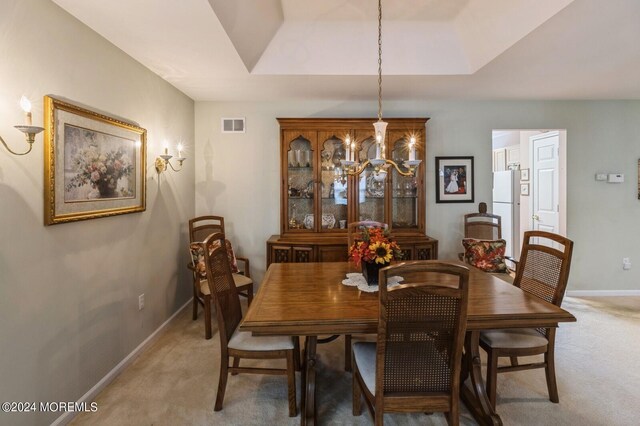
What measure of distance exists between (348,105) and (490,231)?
234 centimetres

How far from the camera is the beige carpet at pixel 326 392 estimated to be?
76.5 inches

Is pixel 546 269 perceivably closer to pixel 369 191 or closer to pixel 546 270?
pixel 546 270

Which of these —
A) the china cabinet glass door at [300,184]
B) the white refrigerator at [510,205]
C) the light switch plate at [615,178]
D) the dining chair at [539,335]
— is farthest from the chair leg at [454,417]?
the white refrigerator at [510,205]

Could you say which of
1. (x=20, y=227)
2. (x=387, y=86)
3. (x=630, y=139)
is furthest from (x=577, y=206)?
(x=20, y=227)

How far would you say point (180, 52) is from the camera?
253cm

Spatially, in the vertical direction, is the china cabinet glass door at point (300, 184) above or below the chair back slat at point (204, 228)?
above

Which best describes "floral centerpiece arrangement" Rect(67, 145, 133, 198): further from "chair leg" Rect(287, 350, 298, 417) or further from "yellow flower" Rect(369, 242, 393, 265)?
"yellow flower" Rect(369, 242, 393, 265)

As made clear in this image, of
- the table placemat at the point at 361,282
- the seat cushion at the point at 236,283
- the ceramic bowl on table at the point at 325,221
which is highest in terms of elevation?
the ceramic bowl on table at the point at 325,221

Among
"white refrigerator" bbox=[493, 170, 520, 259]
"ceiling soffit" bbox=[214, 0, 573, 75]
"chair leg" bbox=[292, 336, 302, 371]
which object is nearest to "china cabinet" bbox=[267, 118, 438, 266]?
"ceiling soffit" bbox=[214, 0, 573, 75]

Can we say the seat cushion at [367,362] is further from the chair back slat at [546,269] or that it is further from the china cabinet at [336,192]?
the china cabinet at [336,192]

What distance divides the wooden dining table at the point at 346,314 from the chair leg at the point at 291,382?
0.07 metres

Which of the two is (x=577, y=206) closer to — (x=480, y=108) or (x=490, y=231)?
(x=490, y=231)

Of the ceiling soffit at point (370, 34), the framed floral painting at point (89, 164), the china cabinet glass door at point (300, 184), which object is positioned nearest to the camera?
the framed floral painting at point (89, 164)

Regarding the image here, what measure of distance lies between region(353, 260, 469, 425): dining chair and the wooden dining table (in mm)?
187
